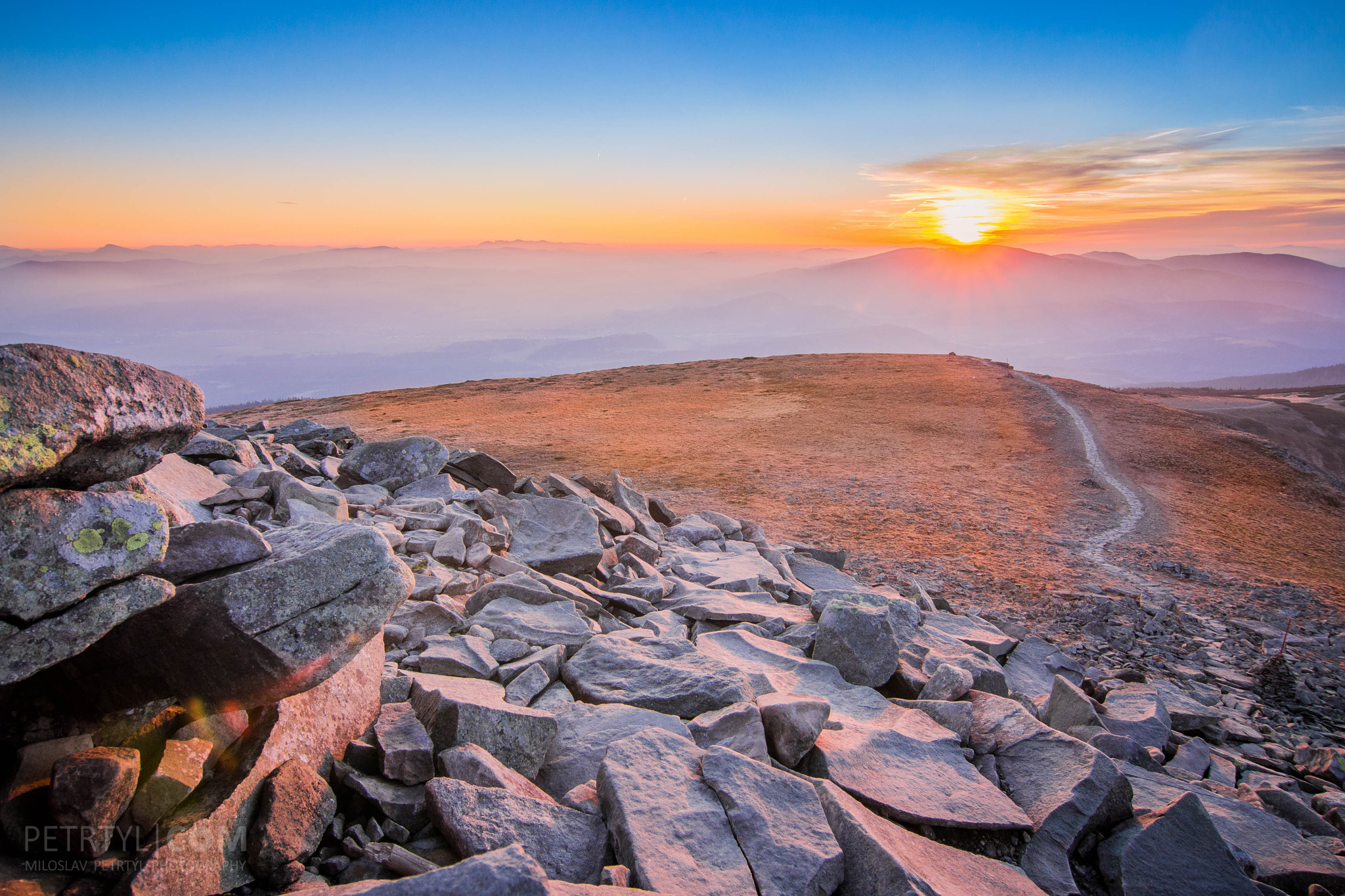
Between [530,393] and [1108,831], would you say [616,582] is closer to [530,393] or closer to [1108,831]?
[1108,831]

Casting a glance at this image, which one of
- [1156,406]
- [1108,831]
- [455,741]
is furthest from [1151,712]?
[1156,406]

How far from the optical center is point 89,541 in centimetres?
292

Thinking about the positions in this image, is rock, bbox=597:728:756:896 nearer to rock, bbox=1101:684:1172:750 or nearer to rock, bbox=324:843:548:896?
rock, bbox=324:843:548:896

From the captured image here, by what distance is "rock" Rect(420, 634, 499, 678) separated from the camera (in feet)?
16.6

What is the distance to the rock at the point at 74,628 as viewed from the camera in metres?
2.75

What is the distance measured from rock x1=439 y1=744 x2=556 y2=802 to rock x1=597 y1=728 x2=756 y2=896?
433mm

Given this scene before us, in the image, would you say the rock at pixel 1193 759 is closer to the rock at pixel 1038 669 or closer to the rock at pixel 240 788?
the rock at pixel 1038 669

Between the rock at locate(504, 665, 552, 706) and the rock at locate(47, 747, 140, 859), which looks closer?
the rock at locate(47, 747, 140, 859)

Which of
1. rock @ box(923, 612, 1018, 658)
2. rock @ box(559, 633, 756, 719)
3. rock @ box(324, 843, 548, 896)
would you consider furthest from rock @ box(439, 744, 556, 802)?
rock @ box(923, 612, 1018, 658)

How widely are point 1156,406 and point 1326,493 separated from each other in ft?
34.2

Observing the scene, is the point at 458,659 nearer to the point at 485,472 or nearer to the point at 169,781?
the point at 169,781

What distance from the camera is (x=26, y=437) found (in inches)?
105

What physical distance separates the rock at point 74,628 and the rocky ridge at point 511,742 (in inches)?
0.4

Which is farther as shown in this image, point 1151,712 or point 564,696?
point 1151,712
